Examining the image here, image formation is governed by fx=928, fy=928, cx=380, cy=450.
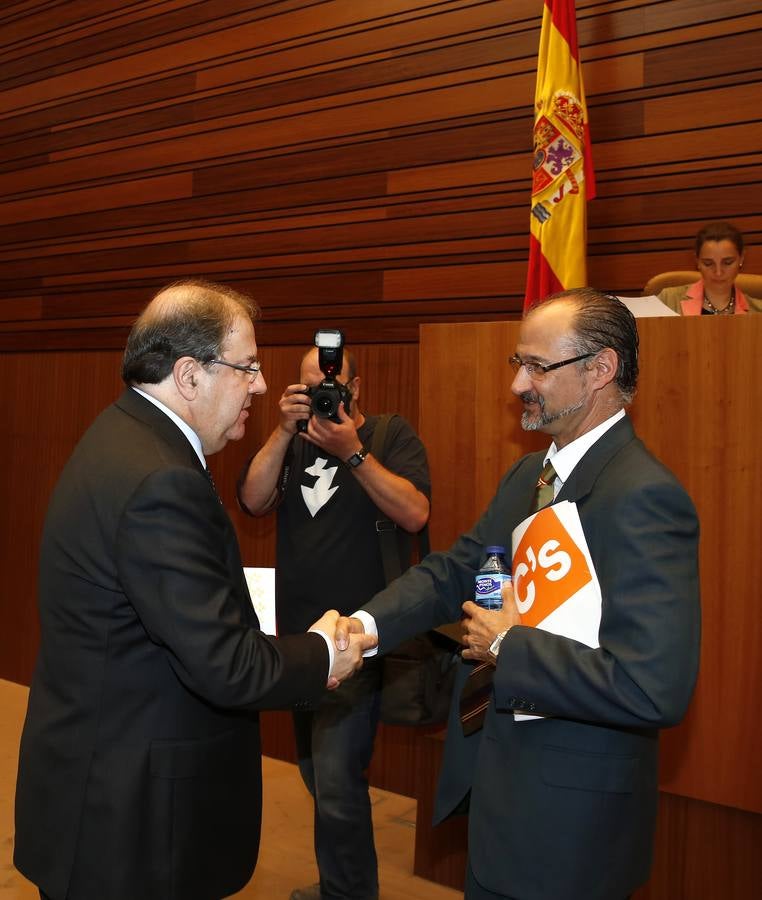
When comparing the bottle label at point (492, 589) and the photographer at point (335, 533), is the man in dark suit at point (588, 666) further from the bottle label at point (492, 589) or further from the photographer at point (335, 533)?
the photographer at point (335, 533)

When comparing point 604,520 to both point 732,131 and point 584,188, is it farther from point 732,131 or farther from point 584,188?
point 732,131

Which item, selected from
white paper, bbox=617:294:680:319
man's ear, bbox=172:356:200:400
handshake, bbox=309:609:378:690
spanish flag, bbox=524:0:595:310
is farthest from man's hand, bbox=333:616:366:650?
spanish flag, bbox=524:0:595:310

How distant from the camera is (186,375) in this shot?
1780mm

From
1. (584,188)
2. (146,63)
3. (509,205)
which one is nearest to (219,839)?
(584,188)

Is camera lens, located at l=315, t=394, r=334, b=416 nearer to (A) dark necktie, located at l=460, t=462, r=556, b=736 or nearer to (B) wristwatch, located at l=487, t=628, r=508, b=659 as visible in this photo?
(A) dark necktie, located at l=460, t=462, r=556, b=736

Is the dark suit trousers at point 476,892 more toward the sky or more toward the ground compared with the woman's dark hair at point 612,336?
more toward the ground

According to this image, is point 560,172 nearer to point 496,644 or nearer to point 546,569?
point 546,569

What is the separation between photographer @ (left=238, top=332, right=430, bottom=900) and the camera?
275 centimetres

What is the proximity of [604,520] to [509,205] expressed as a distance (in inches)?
100

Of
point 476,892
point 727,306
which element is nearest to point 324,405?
point 476,892

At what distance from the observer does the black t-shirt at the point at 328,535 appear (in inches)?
113

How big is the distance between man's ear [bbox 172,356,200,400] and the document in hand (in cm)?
72

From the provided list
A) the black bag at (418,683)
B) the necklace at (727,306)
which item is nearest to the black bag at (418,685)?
the black bag at (418,683)

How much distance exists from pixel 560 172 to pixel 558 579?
7.05ft
